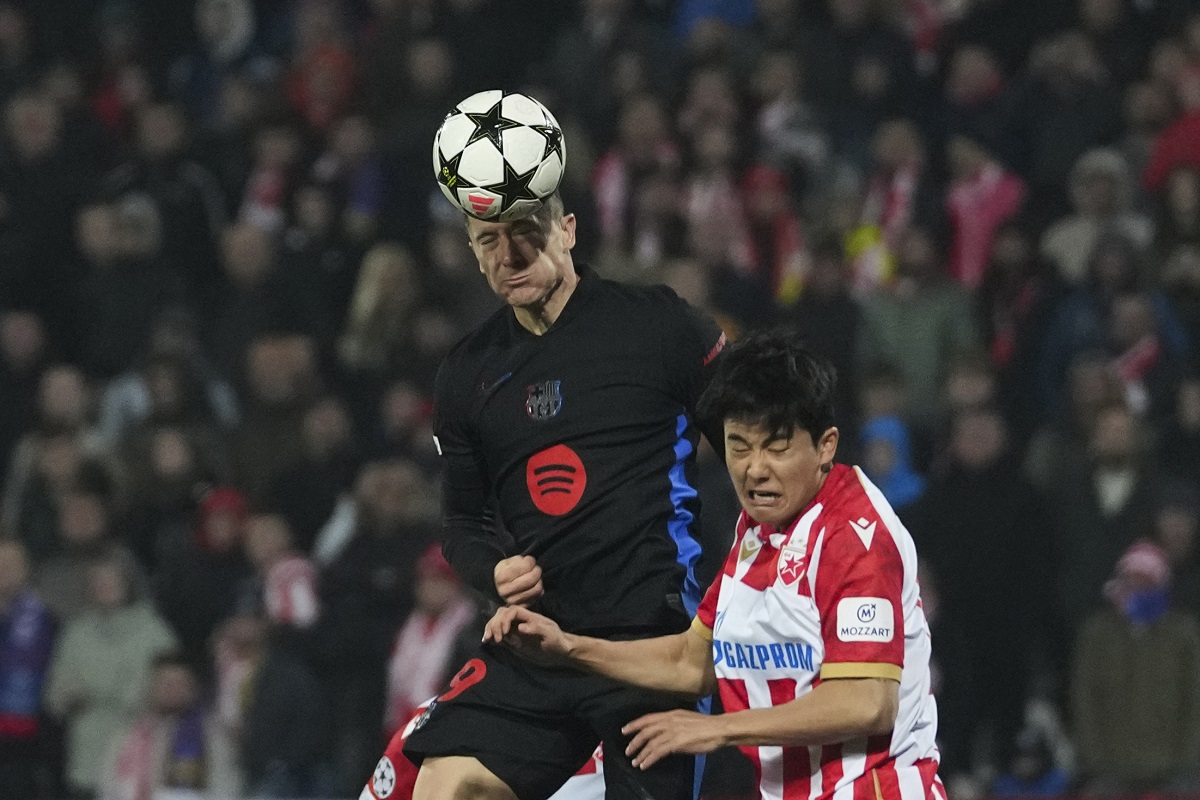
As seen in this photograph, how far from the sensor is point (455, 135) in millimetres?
4715

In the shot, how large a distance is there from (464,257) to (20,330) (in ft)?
8.44

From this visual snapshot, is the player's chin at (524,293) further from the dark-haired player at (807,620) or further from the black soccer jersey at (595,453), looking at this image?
the dark-haired player at (807,620)

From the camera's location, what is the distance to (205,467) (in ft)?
34.1

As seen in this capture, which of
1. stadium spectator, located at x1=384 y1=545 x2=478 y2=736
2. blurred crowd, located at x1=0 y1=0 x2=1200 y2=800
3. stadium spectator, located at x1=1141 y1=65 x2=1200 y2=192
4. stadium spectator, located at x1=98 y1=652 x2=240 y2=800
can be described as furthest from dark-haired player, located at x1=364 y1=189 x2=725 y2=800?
stadium spectator, located at x1=1141 y1=65 x2=1200 y2=192

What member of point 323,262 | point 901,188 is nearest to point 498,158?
point 901,188

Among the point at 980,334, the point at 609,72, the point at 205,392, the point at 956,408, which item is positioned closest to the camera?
the point at 956,408

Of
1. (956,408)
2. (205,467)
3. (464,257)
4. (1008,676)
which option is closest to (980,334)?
(956,408)

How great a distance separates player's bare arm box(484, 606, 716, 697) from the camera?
441cm

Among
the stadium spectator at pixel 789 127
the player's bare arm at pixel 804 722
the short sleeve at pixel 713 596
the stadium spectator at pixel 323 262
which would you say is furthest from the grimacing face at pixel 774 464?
the stadium spectator at pixel 323 262

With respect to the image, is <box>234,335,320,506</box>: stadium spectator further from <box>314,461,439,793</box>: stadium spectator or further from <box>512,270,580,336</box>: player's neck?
<box>512,270,580,336</box>: player's neck

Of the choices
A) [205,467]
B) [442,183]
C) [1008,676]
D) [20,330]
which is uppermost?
[442,183]

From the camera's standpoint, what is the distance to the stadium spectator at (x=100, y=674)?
9.58 meters

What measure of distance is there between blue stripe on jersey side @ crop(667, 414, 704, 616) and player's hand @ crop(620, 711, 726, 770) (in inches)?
31.1

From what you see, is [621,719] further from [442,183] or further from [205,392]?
[205,392]
